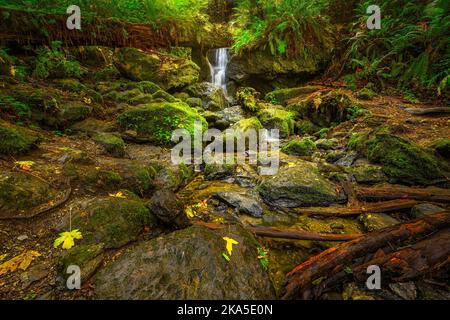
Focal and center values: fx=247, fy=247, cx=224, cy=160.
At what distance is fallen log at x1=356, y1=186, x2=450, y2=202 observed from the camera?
354cm

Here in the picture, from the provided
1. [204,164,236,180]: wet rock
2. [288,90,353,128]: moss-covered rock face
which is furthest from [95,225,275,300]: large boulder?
[288,90,353,128]: moss-covered rock face

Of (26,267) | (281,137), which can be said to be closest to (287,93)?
(281,137)

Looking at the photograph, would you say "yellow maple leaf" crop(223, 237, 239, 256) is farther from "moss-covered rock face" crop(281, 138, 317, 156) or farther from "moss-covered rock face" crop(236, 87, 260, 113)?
"moss-covered rock face" crop(236, 87, 260, 113)

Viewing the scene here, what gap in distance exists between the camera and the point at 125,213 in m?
2.73

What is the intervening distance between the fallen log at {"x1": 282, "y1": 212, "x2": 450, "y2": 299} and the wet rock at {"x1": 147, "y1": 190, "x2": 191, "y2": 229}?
1.26 meters

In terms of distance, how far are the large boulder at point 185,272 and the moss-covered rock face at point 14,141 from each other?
223 cm

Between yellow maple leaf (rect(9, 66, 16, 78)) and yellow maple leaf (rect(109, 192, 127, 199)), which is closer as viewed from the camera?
yellow maple leaf (rect(109, 192, 127, 199))

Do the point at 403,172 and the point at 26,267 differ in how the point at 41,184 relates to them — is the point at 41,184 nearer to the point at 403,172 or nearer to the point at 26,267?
the point at 26,267

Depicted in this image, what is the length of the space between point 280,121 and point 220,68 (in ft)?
18.5

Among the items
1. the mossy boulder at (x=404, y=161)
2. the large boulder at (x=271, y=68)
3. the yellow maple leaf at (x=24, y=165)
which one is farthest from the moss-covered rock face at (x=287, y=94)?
the yellow maple leaf at (x=24, y=165)

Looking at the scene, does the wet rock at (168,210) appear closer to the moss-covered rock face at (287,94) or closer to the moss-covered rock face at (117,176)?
the moss-covered rock face at (117,176)

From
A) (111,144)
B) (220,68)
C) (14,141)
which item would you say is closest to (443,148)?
(111,144)
